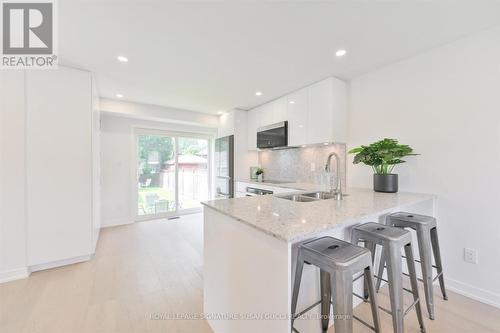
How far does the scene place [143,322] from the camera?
1524mm

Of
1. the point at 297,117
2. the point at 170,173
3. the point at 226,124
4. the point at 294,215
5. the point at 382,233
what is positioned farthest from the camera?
the point at 170,173

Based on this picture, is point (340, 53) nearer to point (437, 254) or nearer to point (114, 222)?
point (437, 254)

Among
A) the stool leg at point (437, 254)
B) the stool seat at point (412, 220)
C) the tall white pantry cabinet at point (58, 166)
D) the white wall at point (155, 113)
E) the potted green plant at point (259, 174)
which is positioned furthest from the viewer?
the potted green plant at point (259, 174)

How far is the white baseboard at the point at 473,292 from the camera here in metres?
1.66

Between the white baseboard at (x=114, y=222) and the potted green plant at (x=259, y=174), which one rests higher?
the potted green plant at (x=259, y=174)

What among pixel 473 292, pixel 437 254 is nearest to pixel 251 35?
pixel 437 254

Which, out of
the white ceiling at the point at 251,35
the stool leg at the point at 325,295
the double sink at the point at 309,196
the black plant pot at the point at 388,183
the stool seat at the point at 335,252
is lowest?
the stool leg at the point at 325,295

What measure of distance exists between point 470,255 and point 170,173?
494 centimetres

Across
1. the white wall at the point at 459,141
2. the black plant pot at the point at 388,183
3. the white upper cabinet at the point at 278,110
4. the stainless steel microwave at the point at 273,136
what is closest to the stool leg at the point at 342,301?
the black plant pot at the point at 388,183

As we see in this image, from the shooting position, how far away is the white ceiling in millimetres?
1475

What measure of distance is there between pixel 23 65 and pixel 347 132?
391cm

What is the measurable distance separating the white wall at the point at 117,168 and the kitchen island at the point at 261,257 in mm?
3408

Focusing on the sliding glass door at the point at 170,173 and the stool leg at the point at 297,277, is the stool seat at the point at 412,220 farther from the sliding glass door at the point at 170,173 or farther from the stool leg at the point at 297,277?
the sliding glass door at the point at 170,173

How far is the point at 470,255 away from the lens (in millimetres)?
1785
